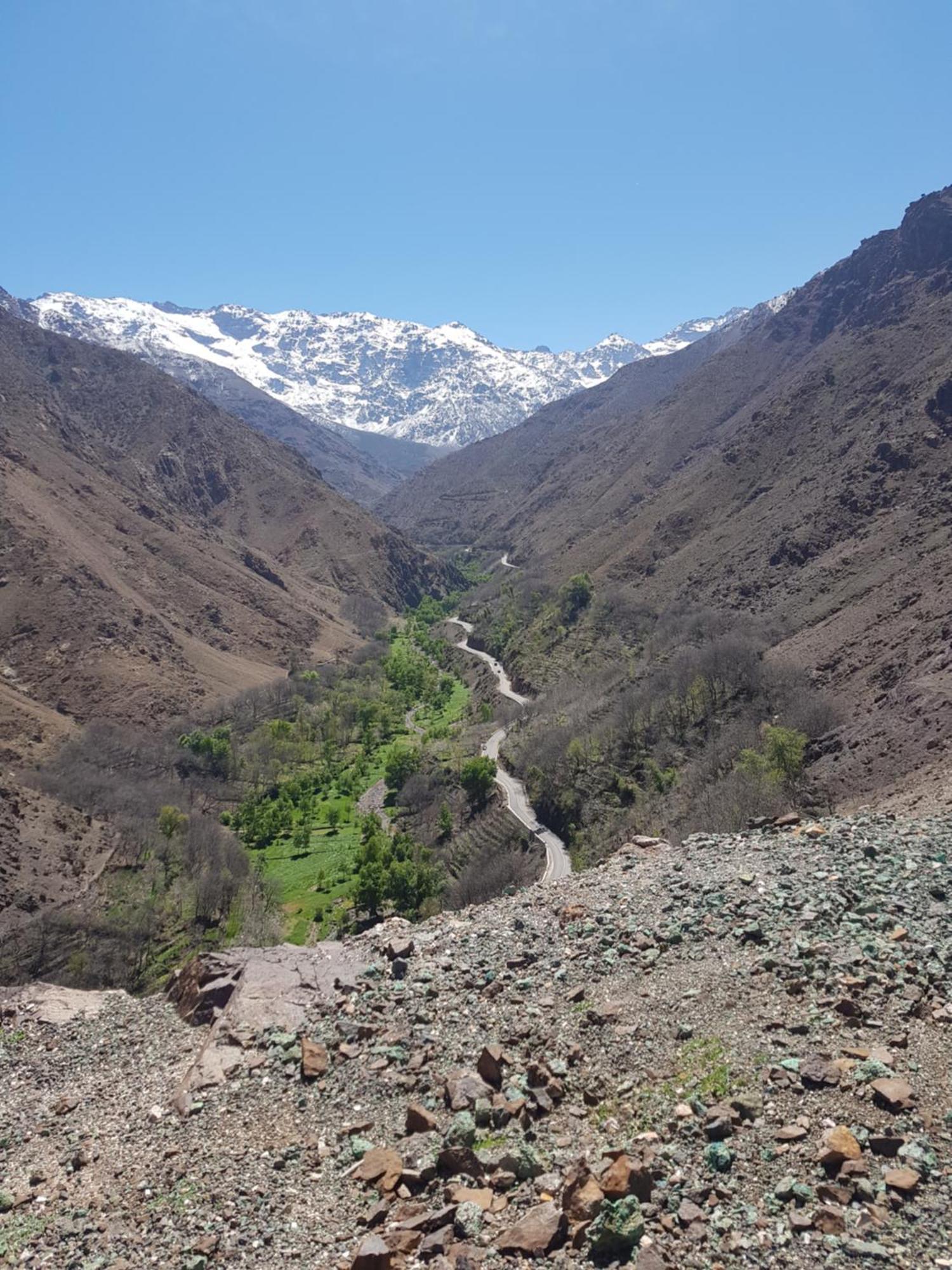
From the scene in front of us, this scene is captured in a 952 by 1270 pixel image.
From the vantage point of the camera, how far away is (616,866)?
21766mm

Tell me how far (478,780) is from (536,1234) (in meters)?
56.9

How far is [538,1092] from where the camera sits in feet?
37.7

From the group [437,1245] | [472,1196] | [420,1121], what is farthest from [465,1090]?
[437,1245]

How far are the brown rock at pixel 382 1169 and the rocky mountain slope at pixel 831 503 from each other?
69.0 feet

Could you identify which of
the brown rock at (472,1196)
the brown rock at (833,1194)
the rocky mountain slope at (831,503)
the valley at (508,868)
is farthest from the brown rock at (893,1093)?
the rocky mountain slope at (831,503)

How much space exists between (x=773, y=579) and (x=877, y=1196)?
78.6m

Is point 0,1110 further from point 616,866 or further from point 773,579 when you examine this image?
point 773,579

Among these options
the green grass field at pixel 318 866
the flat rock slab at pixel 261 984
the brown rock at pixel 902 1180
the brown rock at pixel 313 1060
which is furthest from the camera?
the green grass field at pixel 318 866

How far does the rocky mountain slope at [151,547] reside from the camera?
77188 mm

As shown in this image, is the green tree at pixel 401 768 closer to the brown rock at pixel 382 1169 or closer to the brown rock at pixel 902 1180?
the brown rock at pixel 382 1169

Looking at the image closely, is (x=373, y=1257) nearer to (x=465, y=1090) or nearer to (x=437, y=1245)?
(x=437, y=1245)

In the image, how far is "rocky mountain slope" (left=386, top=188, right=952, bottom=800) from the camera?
46250 mm

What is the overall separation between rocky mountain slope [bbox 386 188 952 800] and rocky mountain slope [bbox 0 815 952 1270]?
1474cm

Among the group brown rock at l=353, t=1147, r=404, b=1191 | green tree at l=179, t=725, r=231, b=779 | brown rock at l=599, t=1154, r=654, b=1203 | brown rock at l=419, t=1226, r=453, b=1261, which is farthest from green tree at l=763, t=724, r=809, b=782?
green tree at l=179, t=725, r=231, b=779
